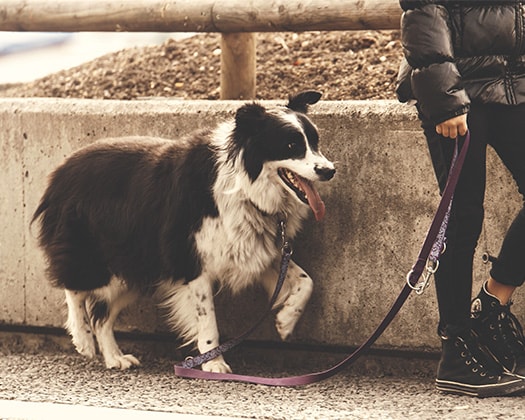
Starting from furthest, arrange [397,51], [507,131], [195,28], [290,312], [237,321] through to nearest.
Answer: [397,51], [195,28], [237,321], [290,312], [507,131]

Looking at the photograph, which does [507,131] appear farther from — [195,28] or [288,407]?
[195,28]

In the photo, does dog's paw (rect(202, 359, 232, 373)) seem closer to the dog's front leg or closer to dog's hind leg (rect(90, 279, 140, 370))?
the dog's front leg

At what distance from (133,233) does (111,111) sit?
0.84 meters

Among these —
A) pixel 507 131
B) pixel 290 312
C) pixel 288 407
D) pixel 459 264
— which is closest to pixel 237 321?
pixel 290 312

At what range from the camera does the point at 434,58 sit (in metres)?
4.45

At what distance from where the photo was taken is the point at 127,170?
238 inches

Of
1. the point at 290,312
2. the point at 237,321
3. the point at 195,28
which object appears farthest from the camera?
the point at 195,28

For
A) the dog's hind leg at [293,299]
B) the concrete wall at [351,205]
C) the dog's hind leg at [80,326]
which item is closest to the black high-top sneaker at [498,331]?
the concrete wall at [351,205]

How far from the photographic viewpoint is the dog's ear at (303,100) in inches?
229

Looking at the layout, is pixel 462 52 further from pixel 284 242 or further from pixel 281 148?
pixel 284 242

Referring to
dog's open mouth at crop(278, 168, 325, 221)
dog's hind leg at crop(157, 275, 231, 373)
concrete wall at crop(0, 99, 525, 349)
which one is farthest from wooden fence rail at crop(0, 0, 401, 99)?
dog's hind leg at crop(157, 275, 231, 373)

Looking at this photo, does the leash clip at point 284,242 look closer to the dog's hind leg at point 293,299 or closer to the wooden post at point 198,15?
the dog's hind leg at point 293,299

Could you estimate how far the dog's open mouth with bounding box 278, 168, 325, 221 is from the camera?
5.64 m

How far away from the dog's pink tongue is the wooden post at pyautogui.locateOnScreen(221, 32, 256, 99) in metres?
1.46
